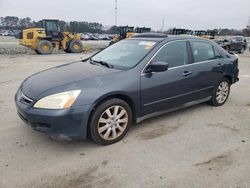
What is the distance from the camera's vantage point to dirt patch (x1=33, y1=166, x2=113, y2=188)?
9.01 ft

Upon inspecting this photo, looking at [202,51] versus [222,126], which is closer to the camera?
[222,126]

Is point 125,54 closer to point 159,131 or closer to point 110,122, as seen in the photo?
point 110,122

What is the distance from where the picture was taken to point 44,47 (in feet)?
60.6

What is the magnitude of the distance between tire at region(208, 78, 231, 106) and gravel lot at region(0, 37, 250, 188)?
0.70m

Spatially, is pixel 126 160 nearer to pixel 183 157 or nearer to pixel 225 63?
pixel 183 157

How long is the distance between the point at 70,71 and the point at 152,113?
1.46 m

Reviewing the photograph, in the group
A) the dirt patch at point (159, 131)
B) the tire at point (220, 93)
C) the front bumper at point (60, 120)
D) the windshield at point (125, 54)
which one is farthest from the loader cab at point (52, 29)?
the front bumper at point (60, 120)

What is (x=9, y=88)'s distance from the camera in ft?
22.4

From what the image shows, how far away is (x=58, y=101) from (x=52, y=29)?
1729cm

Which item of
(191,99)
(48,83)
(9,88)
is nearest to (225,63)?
(191,99)

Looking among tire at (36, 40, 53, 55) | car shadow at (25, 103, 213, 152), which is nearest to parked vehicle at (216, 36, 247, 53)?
tire at (36, 40, 53, 55)

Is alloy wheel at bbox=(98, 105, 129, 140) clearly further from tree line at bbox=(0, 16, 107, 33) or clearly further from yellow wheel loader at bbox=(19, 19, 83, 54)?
tree line at bbox=(0, 16, 107, 33)

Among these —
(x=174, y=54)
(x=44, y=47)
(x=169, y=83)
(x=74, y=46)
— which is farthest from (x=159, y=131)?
(x=74, y=46)

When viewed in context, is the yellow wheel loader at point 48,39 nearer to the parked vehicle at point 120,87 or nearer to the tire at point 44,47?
the tire at point 44,47
